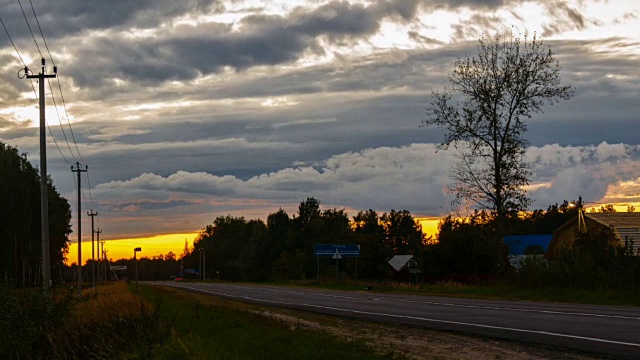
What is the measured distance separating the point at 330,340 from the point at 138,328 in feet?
23.7

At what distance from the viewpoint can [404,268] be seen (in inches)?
3652

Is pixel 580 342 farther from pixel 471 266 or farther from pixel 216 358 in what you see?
pixel 471 266

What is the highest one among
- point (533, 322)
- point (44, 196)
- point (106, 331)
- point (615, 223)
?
point (44, 196)

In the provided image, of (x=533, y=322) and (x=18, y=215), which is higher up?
(x=18, y=215)

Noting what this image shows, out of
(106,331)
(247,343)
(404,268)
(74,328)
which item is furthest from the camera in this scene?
(404,268)

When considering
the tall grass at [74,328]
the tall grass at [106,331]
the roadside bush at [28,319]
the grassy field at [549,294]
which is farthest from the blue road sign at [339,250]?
the tall grass at [106,331]

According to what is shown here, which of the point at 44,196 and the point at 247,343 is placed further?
the point at 44,196

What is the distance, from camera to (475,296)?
1414 inches

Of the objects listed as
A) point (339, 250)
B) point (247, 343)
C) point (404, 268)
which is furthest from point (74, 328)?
point (404, 268)

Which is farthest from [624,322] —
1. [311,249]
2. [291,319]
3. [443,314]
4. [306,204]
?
[306,204]

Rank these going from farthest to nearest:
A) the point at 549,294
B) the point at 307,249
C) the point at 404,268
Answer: the point at 307,249
the point at 404,268
the point at 549,294

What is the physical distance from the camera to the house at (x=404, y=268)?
71.6m

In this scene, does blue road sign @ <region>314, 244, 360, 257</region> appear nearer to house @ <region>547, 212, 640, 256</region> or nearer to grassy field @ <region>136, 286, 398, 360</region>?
house @ <region>547, 212, 640, 256</region>

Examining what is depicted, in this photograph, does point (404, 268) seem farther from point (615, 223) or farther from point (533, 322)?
point (533, 322)
